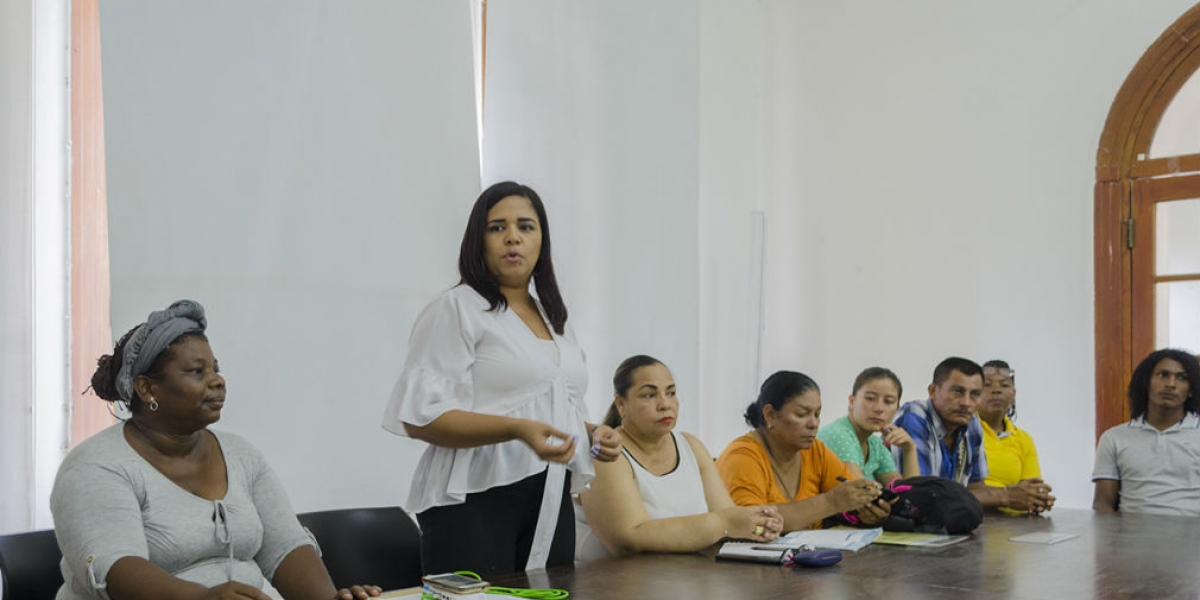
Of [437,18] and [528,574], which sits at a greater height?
[437,18]

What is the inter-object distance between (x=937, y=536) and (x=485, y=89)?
218 cm

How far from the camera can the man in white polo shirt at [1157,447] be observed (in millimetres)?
4180

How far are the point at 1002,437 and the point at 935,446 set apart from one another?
554 millimetres

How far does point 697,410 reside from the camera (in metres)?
4.78

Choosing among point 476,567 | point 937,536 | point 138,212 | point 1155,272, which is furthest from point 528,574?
point 1155,272

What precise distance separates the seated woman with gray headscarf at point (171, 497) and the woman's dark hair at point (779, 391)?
1465mm

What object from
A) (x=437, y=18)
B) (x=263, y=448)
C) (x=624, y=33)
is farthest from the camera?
(x=624, y=33)

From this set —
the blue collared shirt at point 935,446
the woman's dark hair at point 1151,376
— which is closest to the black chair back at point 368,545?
the blue collared shirt at point 935,446

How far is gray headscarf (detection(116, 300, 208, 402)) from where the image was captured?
6.68 ft

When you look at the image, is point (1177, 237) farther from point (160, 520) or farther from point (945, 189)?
point (160, 520)

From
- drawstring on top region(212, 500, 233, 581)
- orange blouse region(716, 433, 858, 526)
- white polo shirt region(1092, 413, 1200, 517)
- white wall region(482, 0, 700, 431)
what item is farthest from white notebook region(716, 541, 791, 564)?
white polo shirt region(1092, 413, 1200, 517)

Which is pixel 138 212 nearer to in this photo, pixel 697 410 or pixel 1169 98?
pixel 697 410

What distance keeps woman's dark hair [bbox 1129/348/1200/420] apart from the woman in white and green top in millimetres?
977

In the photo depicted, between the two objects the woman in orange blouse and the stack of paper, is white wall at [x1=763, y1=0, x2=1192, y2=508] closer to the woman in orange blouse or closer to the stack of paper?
the woman in orange blouse
